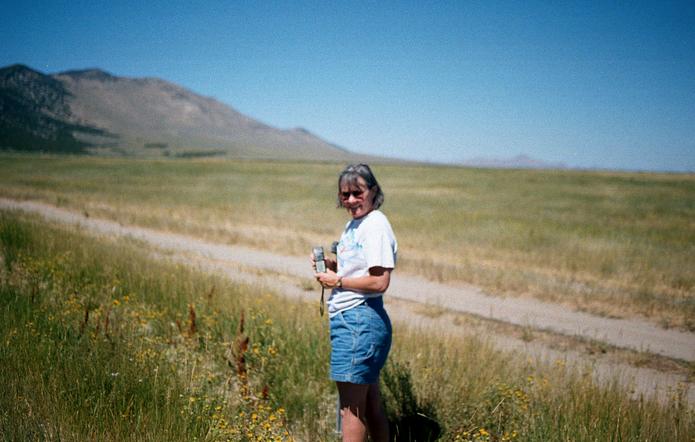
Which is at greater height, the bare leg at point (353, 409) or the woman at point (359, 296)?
the woman at point (359, 296)

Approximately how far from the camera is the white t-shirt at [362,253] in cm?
268

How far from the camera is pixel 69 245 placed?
877 cm

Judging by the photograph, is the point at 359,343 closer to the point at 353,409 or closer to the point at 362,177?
the point at 353,409

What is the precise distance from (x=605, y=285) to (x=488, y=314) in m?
4.23

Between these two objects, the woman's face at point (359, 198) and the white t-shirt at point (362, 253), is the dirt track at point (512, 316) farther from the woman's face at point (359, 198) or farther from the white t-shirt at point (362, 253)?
the woman's face at point (359, 198)

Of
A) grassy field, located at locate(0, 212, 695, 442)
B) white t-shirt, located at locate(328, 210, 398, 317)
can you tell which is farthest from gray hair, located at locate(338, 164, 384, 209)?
grassy field, located at locate(0, 212, 695, 442)

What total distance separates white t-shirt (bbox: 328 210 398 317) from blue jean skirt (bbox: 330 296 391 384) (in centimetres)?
7

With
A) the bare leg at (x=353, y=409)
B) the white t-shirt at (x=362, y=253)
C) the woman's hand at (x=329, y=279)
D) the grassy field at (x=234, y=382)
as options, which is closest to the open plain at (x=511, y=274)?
the grassy field at (x=234, y=382)

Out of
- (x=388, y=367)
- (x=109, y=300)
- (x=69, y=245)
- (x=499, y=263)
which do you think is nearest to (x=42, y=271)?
(x=109, y=300)

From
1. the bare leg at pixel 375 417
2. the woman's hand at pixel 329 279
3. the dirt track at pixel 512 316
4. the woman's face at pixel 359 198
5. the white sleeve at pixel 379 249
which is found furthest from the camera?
the dirt track at pixel 512 316

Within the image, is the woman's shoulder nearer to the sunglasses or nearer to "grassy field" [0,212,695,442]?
the sunglasses

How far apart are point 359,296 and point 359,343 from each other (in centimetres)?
30

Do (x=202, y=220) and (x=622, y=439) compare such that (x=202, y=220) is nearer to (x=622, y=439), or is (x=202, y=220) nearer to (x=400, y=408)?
(x=400, y=408)

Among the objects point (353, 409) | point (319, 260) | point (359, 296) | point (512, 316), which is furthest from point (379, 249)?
point (512, 316)
